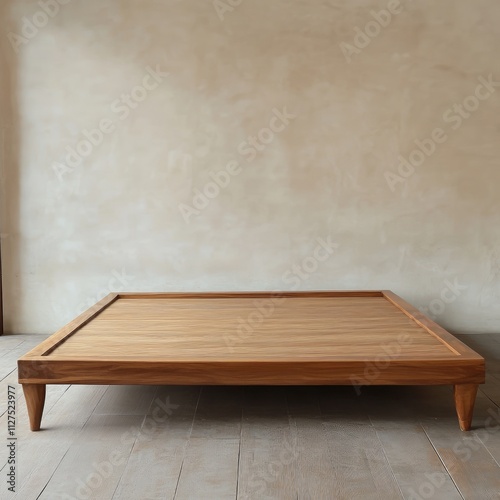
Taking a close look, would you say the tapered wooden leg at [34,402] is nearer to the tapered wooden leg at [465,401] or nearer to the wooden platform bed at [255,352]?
the wooden platform bed at [255,352]

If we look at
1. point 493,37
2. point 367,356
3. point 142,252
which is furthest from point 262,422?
point 493,37

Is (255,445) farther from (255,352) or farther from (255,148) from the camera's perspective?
(255,148)

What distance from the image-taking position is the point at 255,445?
247 cm

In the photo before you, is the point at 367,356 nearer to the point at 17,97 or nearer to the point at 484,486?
the point at 484,486

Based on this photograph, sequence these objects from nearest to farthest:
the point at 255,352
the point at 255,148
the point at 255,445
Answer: the point at 255,445, the point at 255,352, the point at 255,148

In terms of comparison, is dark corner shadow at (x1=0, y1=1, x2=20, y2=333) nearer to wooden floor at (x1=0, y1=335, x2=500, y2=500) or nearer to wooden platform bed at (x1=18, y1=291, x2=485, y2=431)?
wooden platform bed at (x1=18, y1=291, x2=485, y2=431)

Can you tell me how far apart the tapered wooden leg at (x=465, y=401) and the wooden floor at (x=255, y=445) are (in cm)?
5

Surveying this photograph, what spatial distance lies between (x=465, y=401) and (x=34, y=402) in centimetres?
173

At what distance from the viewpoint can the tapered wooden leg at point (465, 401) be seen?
256 centimetres

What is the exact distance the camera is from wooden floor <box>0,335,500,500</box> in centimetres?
212

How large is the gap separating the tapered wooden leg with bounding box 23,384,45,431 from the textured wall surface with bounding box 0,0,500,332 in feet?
5.79

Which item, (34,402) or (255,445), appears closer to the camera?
(255,445)

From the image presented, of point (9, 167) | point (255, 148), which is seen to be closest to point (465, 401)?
point (255, 148)

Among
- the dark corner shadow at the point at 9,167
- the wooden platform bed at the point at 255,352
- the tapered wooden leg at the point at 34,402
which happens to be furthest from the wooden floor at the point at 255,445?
the dark corner shadow at the point at 9,167
